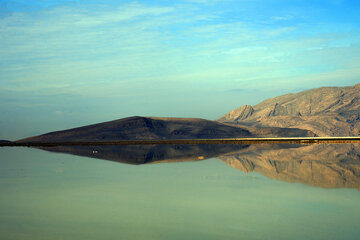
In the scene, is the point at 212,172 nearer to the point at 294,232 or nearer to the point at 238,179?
the point at 238,179

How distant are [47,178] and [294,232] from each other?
25.4m

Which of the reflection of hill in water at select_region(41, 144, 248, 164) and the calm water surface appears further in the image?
the reflection of hill in water at select_region(41, 144, 248, 164)

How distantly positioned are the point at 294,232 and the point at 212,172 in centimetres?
2224

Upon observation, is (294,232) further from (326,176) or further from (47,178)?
(47,178)

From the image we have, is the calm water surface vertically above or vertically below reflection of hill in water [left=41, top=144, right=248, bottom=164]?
below

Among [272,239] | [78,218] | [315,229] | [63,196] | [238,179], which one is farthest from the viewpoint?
[238,179]

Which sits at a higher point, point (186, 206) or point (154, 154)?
point (154, 154)

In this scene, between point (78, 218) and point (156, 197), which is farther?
point (156, 197)

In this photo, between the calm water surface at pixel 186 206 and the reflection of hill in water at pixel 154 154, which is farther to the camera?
the reflection of hill in water at pixel 154 154

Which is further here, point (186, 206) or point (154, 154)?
point (154, 154)

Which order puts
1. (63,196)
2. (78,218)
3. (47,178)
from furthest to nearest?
1. (47,178)
2. (63,196)
3. (78,218)

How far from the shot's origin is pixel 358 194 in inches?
1005

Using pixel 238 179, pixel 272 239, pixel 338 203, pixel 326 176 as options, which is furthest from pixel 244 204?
pixel 326 176

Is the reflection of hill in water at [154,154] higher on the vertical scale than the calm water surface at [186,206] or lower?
higher
